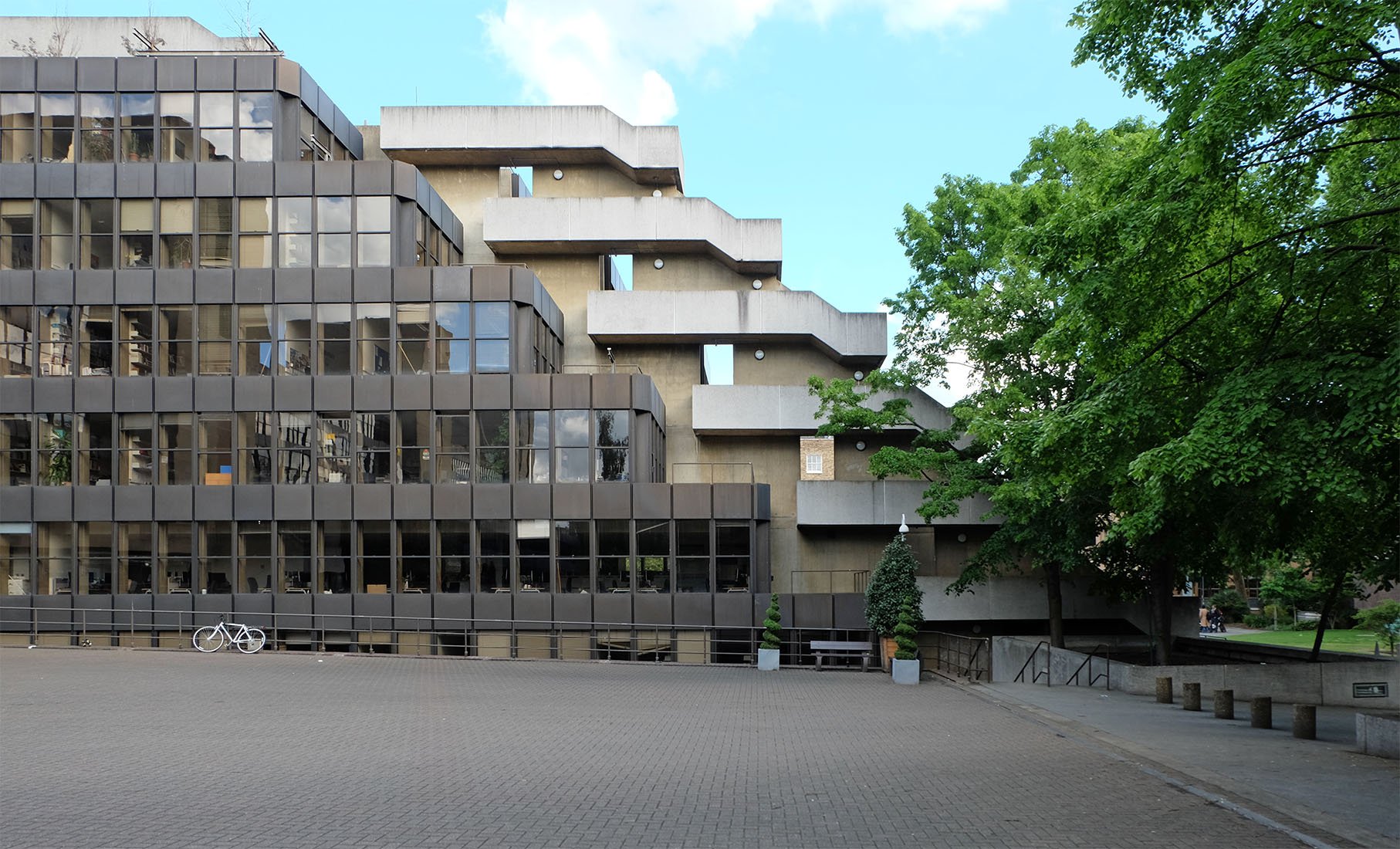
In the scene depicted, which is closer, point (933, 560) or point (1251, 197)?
point (1251, 197)

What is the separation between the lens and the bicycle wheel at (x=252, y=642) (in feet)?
90.9

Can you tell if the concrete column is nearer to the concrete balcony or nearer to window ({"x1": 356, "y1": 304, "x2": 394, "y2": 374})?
the concrete balcony

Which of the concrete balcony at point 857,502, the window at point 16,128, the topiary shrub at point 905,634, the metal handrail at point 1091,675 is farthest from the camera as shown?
the concrete balcony at point 857,502

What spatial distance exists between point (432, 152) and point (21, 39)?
47.4ft

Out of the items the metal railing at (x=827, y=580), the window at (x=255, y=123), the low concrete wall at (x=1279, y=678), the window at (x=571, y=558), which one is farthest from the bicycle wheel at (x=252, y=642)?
the low concrete wall at (x=1279, y=678)

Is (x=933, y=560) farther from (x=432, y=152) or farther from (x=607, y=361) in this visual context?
(x=432, y=152)

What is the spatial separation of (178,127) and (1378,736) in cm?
3189

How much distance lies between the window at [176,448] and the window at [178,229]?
4.41 metres

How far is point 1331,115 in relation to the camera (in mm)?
13883

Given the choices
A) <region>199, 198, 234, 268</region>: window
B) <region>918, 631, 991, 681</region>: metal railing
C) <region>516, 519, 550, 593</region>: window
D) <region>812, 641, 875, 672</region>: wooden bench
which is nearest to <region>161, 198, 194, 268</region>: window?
<region>199, 198, 234, 268</region>: window

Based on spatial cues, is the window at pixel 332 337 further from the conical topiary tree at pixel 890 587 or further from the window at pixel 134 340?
the conical topiary tree at pixel 890 587

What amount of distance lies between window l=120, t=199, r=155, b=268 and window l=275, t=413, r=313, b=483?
618 cm

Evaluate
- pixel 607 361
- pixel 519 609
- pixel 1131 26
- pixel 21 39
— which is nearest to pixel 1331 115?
pixel 1131 26

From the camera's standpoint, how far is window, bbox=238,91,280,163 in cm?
3167
